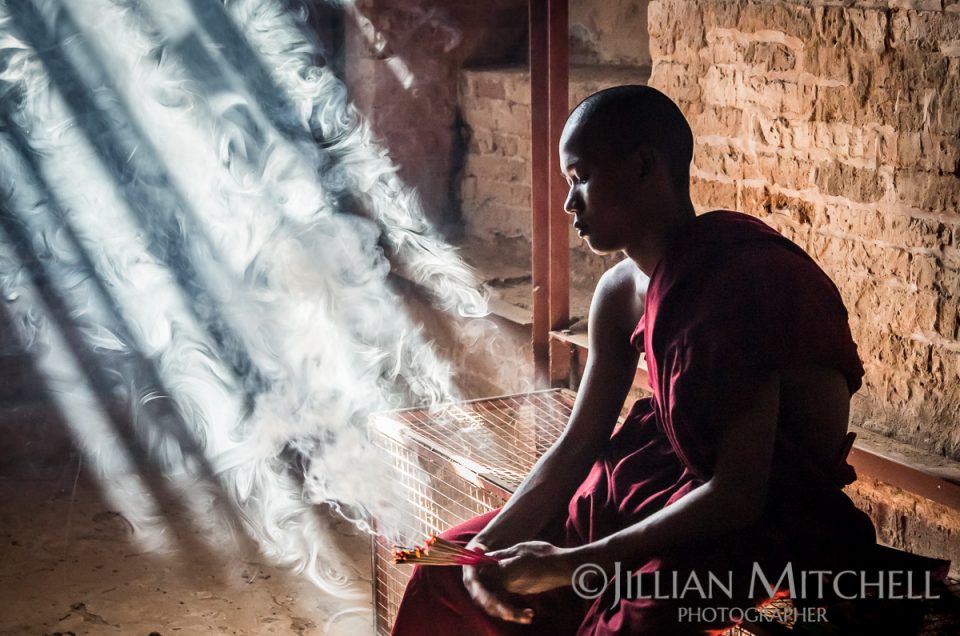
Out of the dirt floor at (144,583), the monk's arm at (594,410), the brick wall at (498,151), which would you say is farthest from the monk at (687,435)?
the brick wall at (498,151)

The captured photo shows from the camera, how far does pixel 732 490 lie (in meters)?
2.07

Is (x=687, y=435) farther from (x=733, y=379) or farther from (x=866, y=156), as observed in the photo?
(x=866, y=156)

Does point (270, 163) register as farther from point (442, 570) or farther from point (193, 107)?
point (442, 570)

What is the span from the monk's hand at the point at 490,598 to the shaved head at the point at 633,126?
3.10 feet

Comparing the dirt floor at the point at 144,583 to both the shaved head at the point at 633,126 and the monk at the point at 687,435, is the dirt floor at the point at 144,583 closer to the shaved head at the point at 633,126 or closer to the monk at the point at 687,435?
the monk at the point at 687,435

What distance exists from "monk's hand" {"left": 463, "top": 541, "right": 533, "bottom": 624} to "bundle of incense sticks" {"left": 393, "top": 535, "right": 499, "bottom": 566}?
0.02 metres

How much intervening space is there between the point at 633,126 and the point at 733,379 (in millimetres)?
568

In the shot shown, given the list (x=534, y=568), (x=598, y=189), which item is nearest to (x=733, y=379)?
(x=598, y=189)

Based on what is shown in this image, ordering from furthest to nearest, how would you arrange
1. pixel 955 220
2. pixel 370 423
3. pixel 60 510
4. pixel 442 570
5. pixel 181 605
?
pixel 60 510 → pixel 181 605 → pixel 370 423 → pixel 955 220 → pixel 442 570

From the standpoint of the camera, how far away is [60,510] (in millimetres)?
4957

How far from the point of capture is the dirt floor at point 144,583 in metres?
3.92

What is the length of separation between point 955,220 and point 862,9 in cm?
70

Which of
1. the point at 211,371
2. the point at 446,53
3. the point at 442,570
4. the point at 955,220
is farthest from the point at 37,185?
the point at 955,220

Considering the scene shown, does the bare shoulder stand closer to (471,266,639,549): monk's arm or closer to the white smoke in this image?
(471,266,639,549): monk's arm
